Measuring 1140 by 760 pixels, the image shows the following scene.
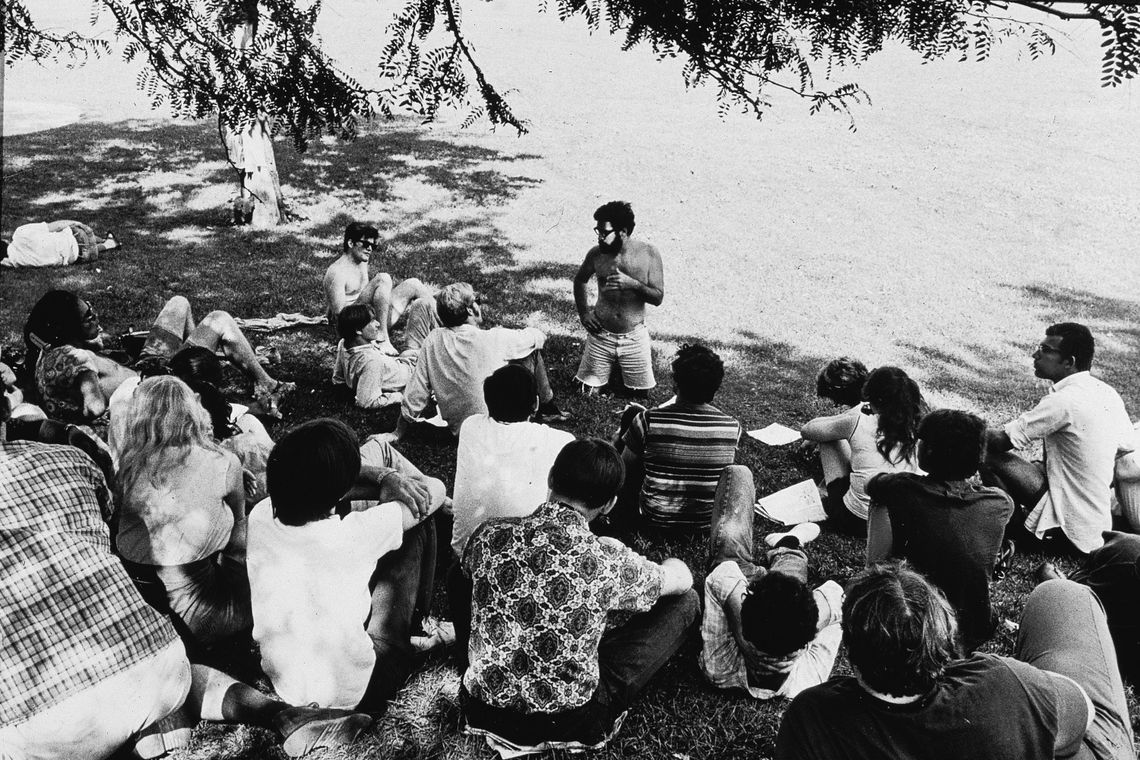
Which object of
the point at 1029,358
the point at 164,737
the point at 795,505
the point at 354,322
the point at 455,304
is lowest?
the point at 164,737

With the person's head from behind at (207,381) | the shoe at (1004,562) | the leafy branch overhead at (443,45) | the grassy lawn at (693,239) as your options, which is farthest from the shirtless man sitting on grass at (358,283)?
the shoe at (1004,562)

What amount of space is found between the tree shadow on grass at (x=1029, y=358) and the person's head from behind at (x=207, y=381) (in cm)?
603

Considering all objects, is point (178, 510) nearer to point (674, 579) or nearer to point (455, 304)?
point (674, 579)

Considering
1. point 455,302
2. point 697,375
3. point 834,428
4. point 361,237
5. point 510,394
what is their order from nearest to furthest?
1. point 510,394
2. point 697,375
3. point 834,428
4. point 455,302
5. point 361,237

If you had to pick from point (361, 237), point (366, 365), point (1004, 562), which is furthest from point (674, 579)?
point (361, 237)

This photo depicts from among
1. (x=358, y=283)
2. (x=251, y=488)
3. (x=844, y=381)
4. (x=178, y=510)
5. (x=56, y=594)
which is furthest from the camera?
(x=358, y=283)

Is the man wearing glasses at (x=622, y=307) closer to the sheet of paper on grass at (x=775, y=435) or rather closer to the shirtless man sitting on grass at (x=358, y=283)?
the sheet of paper on grass at (x=775, y=435)

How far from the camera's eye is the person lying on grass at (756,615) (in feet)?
11.0

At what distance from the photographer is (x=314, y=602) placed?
3.17 meters

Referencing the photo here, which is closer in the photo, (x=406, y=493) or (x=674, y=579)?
(x=674, y=579)

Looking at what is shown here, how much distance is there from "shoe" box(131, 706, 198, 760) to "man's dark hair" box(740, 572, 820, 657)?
2317mm

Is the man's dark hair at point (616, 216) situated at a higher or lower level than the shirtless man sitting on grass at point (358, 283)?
higher

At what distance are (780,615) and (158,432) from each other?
9.10 ft

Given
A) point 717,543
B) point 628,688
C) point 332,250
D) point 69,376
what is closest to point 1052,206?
point 332,250
